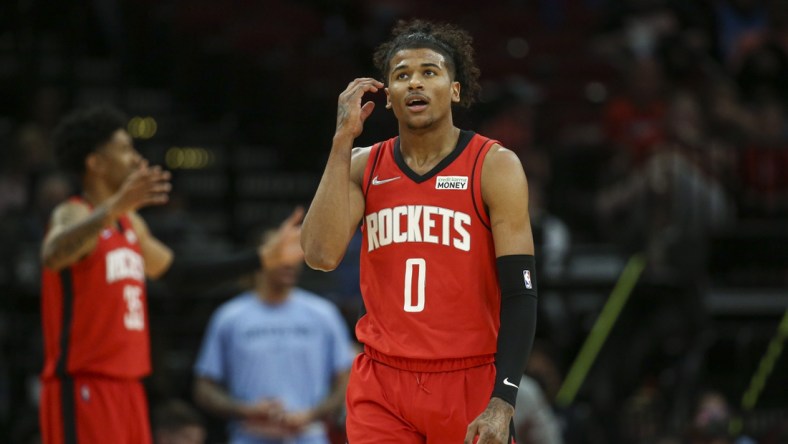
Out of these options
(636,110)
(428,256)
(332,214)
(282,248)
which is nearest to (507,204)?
(428,256)

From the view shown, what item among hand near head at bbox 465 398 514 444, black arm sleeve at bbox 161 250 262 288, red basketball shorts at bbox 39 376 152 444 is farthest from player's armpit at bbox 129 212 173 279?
hand near head at bbox 465 398 514 444

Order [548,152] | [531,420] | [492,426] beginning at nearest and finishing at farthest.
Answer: [492,426] → [531,420] → [548,152]

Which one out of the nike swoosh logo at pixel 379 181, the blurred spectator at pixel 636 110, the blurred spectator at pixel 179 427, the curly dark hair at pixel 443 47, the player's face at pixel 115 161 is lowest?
the blurred spectator at pixel 179 427

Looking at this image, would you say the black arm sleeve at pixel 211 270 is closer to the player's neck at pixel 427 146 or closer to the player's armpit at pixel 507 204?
the player's neck at pixel 427 146

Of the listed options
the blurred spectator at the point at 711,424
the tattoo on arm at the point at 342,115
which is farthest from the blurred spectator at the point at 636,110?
the tattoo on arm at the point at 342,115

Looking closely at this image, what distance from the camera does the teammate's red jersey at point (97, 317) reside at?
6898 millimetres

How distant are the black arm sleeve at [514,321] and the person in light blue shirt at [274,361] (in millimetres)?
3840

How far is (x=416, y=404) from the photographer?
17.1 feet

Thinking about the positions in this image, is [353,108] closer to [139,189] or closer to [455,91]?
[455,91]

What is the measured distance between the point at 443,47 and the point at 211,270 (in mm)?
2762

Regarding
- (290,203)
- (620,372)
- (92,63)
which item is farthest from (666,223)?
(92,63)

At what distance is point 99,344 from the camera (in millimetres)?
6910

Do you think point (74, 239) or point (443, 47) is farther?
point (74, 239)

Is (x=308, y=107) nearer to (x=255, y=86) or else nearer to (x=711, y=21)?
(x=255, y=86)
